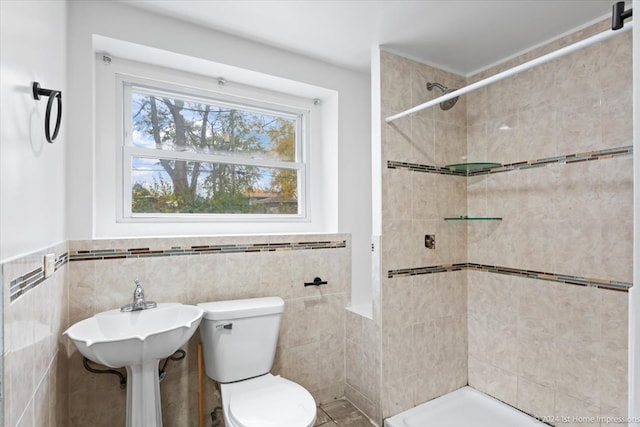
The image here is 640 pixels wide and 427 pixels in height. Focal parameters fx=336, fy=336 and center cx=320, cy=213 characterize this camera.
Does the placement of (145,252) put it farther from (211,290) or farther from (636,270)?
(636,270)

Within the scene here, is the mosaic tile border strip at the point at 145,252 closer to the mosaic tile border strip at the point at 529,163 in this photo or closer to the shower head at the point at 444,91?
the mosaic tile border strip at the point at 529,163

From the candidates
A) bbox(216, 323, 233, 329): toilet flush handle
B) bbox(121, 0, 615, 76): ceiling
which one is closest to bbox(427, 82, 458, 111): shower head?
bbox(121, 0, 615, 76): ceiling

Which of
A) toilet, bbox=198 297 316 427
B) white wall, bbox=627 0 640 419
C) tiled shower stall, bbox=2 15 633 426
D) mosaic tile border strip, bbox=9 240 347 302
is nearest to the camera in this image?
white wall, bbox=627 0 640 419

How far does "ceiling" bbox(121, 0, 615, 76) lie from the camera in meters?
1.66

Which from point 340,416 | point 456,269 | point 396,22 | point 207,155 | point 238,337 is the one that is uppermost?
point 396,22

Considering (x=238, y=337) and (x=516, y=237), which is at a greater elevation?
(x=516, y=237)

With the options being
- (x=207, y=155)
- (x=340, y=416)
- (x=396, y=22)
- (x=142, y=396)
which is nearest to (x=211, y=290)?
(x=142, y=396)

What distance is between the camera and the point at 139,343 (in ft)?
4.17

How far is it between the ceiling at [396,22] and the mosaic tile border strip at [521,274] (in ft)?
4.44

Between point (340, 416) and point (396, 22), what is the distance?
2312 mm

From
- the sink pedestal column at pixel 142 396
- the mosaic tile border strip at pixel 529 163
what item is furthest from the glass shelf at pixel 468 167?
the sink pedestal column at pixel 142 396

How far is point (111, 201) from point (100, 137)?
1.12 feet

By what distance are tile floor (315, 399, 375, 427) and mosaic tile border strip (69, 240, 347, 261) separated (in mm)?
1022

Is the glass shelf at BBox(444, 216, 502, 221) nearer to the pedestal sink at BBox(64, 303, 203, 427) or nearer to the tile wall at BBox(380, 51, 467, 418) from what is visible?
the tile wall at BBox(380, 51, 467, 418)
